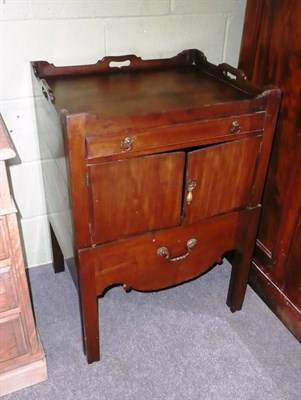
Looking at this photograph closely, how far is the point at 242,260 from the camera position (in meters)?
1.42

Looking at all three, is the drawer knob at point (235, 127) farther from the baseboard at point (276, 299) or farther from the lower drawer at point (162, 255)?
the baseboard at point (276, 299)

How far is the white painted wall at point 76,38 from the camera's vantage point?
4.27 feet

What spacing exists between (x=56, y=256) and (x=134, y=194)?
71 cm

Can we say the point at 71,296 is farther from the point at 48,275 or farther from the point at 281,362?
the point at 281,362

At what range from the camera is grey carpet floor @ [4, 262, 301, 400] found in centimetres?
129

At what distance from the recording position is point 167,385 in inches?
51.1

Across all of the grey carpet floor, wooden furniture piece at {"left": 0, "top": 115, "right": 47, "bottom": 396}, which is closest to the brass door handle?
wooden furniture piece at {"left": 0, "top": 115, "right": 47, "bottom": 396}

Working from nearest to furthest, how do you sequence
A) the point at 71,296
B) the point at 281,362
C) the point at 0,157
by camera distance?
the point at 0,157 → the point at 281,362 → the point at 71,296

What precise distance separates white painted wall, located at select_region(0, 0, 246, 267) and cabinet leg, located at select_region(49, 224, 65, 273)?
77 mm

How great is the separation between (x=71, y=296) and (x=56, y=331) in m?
0.18

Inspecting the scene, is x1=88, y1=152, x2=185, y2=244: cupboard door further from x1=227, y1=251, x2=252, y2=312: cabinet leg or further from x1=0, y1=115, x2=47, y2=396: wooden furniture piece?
x1=227, y1=251, x2=252, y2=312: cabinet leg

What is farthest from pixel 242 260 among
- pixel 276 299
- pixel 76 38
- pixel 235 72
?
pixel 76 38

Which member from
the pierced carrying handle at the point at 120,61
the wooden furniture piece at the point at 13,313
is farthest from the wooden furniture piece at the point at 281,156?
the wooden furniture piece at the point at 13,313

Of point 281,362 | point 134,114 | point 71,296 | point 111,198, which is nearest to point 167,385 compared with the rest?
point 281,362
